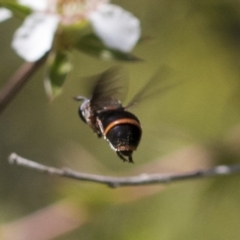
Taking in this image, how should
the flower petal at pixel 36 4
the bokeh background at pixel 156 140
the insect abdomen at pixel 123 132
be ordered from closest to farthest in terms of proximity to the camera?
the insect abdomen at pixel 123 132, the flower petal at pixel 36 4, the bokeh background at pixel 156 140

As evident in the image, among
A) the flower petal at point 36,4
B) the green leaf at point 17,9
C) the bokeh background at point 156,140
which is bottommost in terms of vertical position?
the bokeh background at point 156,140

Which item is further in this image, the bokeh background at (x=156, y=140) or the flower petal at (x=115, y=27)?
the bokeh background at (x=156, y=140)

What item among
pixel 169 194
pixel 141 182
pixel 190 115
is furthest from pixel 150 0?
pixel 141 182

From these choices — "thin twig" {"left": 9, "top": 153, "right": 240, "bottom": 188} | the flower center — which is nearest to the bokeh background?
"thin twig" {"left": 9, "top": 153, "right": 240, "bottom": 188}

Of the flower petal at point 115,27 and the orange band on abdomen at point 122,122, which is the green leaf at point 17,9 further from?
the orange band on abdomen at point 122,122

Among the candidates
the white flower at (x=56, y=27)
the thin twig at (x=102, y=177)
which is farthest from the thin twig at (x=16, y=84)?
the thin twig at (x=102, y=177)
